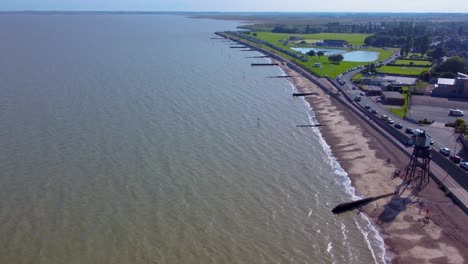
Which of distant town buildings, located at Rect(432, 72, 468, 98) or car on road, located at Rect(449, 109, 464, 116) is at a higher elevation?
distant town buildings, located at Rect(432, 72, 468, 98)

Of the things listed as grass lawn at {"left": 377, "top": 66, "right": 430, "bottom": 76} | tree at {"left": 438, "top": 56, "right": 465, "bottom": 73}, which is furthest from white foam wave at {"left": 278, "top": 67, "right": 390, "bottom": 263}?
grass lawn at {"left": 377, "top": 66, "right": 430, "bottom": 76}

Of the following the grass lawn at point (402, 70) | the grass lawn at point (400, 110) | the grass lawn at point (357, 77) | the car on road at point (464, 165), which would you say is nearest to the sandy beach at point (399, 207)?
the car on road at point (464, 165)

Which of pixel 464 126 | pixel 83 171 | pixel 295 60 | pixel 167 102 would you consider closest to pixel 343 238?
pixel 83 171

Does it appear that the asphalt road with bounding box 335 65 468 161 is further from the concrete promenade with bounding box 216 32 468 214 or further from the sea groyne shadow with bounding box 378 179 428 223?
the sea groyne shadow with bounding box 378 179 428 223

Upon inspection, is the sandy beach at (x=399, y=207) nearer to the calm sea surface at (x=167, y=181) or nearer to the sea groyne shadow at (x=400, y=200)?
the sea groyne shadow at (x=400, y=200)

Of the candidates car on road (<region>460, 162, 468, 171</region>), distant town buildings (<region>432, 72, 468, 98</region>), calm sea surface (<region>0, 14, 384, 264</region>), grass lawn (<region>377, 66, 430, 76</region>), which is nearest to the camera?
calm sea surface (<region>0, 14, 384, 264</region>)

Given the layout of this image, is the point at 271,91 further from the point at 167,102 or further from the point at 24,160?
the point at 24,160

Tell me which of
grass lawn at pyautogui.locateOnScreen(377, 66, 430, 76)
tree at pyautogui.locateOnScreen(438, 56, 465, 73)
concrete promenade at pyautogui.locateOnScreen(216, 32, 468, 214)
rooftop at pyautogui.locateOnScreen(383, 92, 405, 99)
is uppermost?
tree at pyautogui.locateOnScreen(438, 56, 465, 73)

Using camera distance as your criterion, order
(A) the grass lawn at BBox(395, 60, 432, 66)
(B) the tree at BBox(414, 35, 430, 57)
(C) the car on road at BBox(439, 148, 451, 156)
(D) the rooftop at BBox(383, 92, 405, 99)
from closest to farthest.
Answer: (C) the car on road at BBox(439, 148, 451, 156) < (D) the rooftop at BBox(383, 92, 405, 99) < (A) the grass lawn at BBox(395, 60, 432, 66) < (B) the tree at BBox(414, 35, 430, 57)
